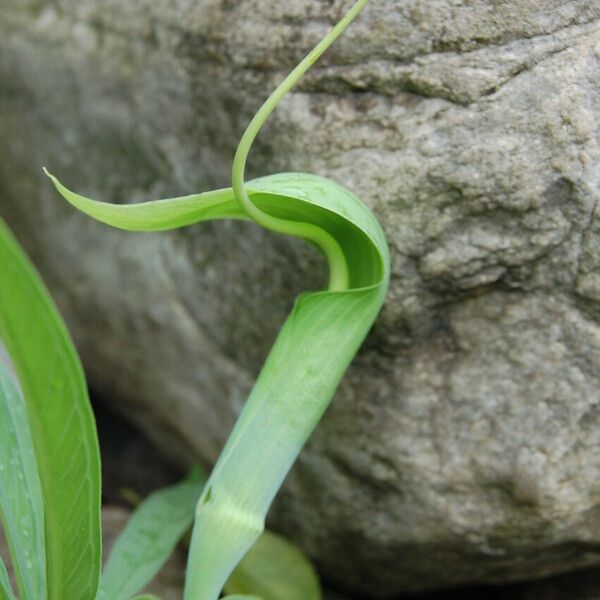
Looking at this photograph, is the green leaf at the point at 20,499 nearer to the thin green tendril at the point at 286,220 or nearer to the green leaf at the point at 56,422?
the green leaf at the point at 56,422

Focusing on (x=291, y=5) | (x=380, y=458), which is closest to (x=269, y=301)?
(x=380, y=458)

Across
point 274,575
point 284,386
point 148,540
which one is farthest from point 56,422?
point 274,575

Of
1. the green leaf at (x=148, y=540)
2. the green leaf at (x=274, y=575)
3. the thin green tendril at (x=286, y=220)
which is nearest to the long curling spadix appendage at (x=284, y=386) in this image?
the thin green tendril at (x=286, y=220)

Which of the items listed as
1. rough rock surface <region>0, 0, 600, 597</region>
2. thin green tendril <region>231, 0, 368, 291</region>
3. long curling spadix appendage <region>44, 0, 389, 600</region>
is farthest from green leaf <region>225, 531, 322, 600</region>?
thin green tendril <region>231, 0, 368, 291</region>

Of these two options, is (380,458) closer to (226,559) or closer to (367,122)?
(226,559)

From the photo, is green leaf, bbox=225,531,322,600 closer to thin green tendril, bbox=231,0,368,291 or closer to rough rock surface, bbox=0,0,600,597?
rough rock surface, bbox=0,0,600,597

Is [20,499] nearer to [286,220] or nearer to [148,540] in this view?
[148,540]
